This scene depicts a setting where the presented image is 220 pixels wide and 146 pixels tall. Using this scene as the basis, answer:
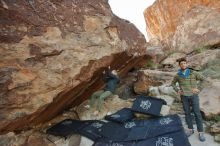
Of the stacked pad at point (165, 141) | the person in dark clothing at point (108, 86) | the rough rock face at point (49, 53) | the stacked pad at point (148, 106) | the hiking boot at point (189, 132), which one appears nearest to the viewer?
the stacked pad at point (165, 141)

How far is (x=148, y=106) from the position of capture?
623 cm

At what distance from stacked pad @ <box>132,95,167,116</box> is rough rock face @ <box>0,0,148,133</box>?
1536mm

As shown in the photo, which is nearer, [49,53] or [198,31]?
[49,53]

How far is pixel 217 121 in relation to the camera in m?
5.47

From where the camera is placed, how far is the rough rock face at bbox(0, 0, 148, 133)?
17.9 feet

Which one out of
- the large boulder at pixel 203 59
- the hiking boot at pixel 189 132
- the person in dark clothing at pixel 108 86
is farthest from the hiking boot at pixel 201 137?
the large boulder at pixel 203 59

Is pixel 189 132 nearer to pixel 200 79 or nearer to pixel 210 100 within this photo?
pixel 200 79

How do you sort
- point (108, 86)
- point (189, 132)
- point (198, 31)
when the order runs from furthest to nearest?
point (198, 31) < point (108, 86) < point (189, 132)

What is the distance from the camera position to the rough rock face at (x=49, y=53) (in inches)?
214

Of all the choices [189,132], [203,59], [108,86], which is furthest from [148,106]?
[203,59]

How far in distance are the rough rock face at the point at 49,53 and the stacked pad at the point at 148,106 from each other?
154 centimetres

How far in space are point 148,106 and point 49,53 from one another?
267 cm

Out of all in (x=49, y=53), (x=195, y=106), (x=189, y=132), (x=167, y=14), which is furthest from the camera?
(x=167, y=14)

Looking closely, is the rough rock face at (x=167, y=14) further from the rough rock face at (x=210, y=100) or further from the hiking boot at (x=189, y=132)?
the hiking boot at (x=189, y=132)
